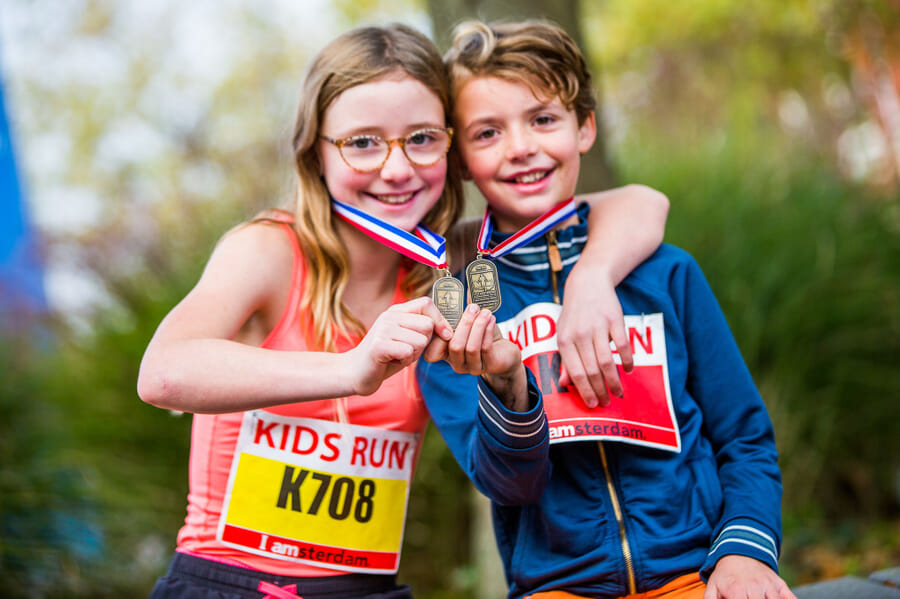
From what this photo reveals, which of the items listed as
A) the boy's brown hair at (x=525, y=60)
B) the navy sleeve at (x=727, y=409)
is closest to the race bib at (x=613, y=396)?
the navy sleeve at (x=727, y=409)

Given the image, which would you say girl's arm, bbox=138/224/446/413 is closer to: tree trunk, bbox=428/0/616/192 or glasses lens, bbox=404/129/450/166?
glasses lens, bbox=404/129/450/166

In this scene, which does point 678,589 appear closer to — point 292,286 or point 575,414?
point 575,414

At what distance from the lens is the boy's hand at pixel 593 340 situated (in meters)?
1.89

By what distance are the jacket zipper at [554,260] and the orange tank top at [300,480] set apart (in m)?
0.46

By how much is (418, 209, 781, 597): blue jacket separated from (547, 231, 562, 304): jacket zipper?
0.01m

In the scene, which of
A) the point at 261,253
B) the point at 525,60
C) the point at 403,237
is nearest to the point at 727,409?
the point at 403,237

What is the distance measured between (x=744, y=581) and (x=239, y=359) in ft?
3.97

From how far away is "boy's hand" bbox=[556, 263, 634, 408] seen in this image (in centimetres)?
189

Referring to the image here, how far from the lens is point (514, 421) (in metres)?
1.78

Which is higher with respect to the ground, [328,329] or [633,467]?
[328,329]

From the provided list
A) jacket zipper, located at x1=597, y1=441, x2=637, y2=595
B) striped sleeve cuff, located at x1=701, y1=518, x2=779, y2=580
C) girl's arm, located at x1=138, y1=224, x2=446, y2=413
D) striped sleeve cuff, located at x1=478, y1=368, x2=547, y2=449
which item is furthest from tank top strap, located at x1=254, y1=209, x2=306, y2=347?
striped sleeve cuff, located at x1=701, y1=518, x2=779, y2=580

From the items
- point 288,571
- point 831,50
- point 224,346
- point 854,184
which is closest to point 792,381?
point 854,184

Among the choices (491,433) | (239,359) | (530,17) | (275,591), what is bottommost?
(275,591)

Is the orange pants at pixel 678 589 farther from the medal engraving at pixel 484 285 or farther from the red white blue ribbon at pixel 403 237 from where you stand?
the red white blue ribbon at pixel 403 237
